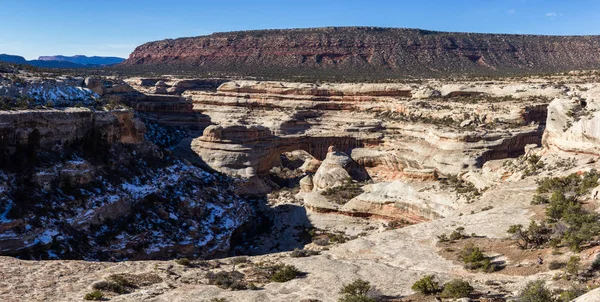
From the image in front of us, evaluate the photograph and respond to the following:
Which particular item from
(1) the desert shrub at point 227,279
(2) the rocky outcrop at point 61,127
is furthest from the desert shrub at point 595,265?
(2) the rocky outcrop at point 61,127

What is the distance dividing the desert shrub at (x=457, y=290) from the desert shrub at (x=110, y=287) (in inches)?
292

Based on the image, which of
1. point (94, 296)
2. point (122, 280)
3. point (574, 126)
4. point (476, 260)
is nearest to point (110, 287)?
point (122, 280)

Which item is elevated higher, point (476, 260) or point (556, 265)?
point (556, 265)

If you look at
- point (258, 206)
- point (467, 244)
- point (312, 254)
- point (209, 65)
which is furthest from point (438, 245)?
point (209, 65)

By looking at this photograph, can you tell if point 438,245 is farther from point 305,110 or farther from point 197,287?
point 305,110

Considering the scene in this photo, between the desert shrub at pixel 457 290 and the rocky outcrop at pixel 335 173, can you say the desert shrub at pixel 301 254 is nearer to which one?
the desert shrub at pixel 457 290

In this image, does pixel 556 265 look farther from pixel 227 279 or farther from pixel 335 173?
pixel 335 173

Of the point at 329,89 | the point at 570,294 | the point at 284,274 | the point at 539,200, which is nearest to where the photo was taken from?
the point at 570,294

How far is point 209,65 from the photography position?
117562mm

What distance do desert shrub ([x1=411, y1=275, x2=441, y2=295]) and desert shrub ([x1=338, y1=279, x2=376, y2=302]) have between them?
1.10m

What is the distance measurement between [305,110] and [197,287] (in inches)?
1551

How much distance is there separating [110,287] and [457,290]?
7.99 m

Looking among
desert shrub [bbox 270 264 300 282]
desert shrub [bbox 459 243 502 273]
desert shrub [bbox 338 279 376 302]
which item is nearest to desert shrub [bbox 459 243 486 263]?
desert shrub [bbox 459 243 502 273]

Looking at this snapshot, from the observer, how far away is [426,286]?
473 inches
